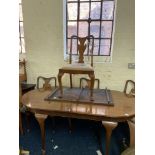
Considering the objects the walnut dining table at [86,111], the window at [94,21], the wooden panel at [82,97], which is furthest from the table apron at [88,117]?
the window at [94,21]

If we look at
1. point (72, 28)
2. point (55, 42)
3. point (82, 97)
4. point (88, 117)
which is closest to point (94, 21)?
point (72, 28)

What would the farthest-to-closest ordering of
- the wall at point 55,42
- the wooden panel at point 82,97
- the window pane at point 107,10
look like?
the window pane at point 107,10 < the wall at point 55,42 < the wooden panel at point 82,97

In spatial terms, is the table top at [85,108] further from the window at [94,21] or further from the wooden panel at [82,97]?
the window at [94,21]

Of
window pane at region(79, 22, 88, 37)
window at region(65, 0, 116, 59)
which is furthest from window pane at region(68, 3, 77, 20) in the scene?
window pane at region(79, 22, 88, 37)

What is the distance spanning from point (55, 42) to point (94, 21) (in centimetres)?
70

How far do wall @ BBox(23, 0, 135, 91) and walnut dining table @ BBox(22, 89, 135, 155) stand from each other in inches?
28.8

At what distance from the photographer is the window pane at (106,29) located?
2.70 m

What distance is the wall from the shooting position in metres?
2.50

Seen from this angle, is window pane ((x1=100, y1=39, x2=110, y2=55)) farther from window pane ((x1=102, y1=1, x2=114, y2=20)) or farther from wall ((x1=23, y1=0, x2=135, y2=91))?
window pane ((x1=102, y1=1, x2=114, y2=20))

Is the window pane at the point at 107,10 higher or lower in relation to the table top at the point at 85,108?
higher
